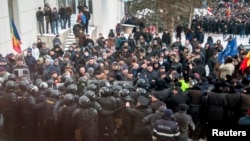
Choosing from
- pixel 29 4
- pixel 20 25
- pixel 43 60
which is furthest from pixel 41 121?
pixel 29 4

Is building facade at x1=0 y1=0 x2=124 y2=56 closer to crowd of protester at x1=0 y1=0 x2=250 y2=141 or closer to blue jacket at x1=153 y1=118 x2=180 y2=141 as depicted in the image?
crowd of protester at x1=0 y1=0 x2=250 y2=141

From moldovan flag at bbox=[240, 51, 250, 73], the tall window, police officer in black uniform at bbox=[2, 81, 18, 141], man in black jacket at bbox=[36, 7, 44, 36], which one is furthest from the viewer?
man in black jacket at bbox=[36, 7, 44, 36]

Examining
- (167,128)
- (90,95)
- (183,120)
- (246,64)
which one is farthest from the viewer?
(246,64)

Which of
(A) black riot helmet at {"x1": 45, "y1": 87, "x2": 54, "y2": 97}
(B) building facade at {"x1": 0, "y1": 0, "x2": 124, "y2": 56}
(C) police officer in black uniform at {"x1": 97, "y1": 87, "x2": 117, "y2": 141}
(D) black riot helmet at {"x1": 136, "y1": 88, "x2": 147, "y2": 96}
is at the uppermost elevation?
(B) building facade at {"x1": 0, "y1": 0, "x2": 124, "y2": 56}

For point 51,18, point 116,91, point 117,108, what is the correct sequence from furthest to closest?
point 51,18, point 116,91, point 117,108

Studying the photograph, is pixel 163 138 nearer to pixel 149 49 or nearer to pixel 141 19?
pixel 149 49

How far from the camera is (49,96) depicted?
8.98 m

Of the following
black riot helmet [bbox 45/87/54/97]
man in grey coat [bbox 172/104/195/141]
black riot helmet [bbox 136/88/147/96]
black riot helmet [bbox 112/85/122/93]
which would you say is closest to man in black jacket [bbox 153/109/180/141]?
man in grey coat [bbox 172/104/195/141]

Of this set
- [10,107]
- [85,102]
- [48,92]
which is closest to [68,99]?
[85,102]

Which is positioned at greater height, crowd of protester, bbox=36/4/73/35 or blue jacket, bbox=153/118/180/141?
crowd of protester, bbox=36/4/73/35

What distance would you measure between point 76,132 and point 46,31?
1395cm

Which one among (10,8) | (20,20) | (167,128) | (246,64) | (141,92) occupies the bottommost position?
(167,128)

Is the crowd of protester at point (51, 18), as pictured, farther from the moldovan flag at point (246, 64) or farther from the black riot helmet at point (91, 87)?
the black riot helmet at point (91, 87)

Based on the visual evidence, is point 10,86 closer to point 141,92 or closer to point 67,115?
point 67,115
